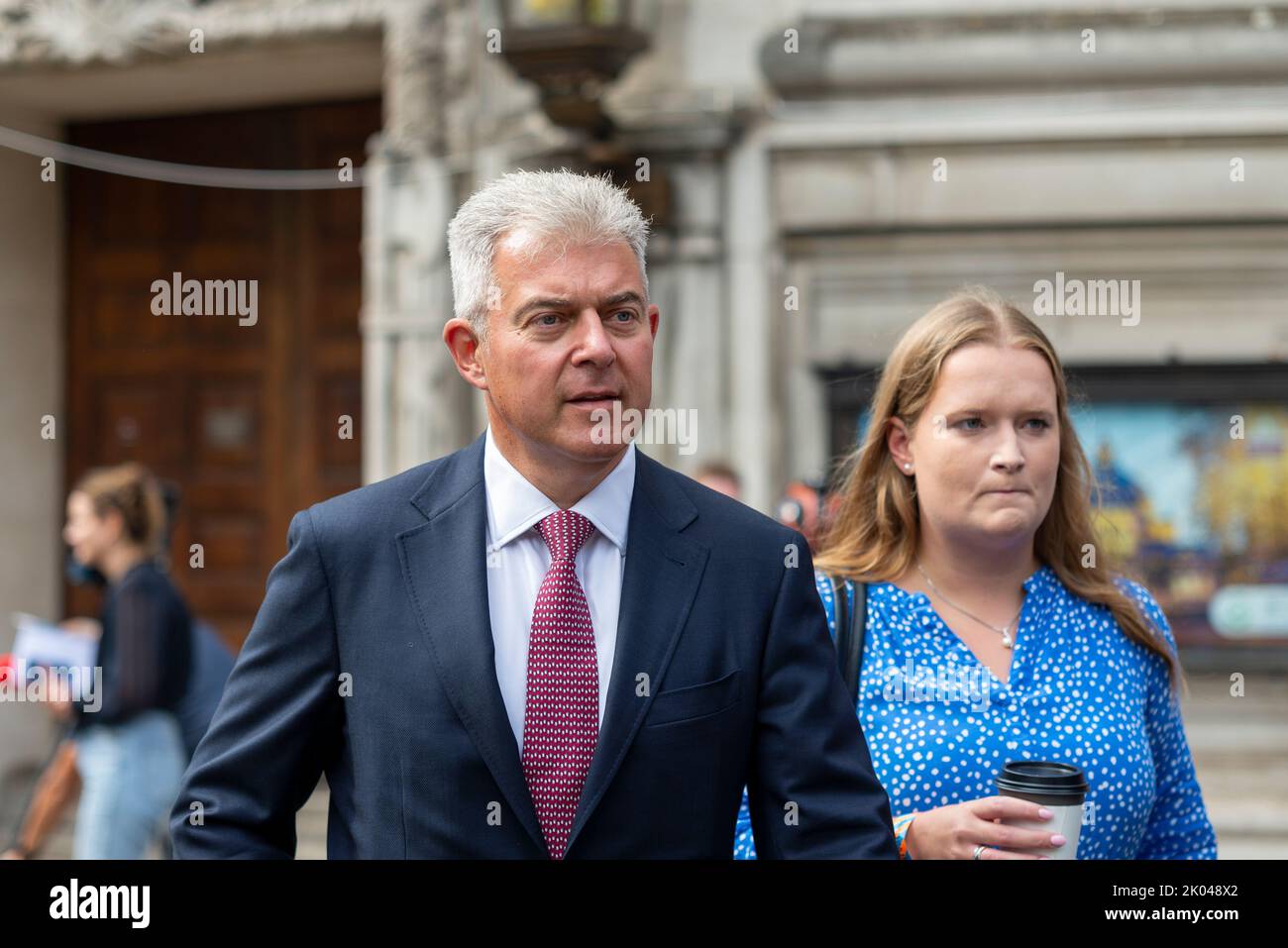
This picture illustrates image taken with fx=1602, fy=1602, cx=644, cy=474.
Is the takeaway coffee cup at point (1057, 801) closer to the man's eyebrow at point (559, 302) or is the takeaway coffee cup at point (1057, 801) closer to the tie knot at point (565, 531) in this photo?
the tie knot at point (565, 531)

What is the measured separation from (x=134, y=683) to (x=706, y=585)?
3.86 metres

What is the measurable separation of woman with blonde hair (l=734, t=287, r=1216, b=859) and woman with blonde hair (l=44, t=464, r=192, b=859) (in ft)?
11.1

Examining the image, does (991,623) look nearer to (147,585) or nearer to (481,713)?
(481,713)

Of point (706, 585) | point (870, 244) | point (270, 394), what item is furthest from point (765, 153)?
point (706, 585)

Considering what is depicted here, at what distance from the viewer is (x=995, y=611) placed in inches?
109

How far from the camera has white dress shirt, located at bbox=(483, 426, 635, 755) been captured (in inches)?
85.2


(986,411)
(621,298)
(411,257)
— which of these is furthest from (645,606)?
(411,257)

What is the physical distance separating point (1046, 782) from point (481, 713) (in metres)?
0.78

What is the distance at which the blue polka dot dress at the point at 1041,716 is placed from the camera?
2547 mm

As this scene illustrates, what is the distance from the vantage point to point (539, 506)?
224 cm

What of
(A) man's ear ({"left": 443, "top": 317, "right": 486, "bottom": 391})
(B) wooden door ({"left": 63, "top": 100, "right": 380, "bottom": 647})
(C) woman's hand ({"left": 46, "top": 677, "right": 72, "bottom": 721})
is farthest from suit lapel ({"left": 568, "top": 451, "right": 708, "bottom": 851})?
(B) wooden door ({"left": 63, "top": 100, "right": 380, "bottom": 647})

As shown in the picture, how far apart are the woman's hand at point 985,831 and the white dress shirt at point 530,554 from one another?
1.84 ft

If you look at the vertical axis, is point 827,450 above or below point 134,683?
above

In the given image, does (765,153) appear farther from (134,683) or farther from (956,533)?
(956,533)
